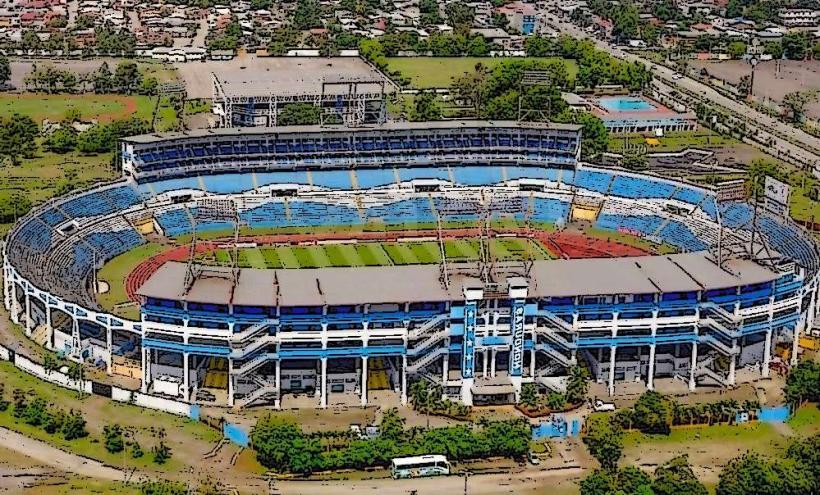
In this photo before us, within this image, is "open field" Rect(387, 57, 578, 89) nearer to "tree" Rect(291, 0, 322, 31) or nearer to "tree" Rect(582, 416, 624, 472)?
"tree" Rect(291, 0, 322, 31)

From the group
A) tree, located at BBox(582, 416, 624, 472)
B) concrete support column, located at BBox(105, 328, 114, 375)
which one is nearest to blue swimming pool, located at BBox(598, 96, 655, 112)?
tree, located at BBox(582, 416, 624, 472)

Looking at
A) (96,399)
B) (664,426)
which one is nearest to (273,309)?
(96,399)

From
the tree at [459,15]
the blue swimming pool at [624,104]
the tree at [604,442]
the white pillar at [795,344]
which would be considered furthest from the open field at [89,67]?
the tree at [604,442]

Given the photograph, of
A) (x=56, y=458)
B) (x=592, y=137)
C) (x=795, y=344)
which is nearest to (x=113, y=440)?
(x=56, y=458)

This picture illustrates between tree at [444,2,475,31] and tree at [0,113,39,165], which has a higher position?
tree at [444,2,475,31]

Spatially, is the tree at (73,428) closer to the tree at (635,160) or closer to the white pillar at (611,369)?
the white pillar at (611,369)

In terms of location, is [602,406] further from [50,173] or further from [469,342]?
[50,173]

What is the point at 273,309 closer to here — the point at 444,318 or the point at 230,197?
the point at 444,318
